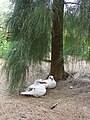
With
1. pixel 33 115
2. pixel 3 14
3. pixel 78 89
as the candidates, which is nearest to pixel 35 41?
pixel 3 14

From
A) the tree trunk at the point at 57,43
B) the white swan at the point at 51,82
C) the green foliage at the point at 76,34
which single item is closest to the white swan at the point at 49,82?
the white swan at the point at 51,82

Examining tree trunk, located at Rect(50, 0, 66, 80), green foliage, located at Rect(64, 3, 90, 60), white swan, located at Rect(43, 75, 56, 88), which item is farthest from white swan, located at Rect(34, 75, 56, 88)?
green foliage, located at Rect(64, 3, 90, 60)

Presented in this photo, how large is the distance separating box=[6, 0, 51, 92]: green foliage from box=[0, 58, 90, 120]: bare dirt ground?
199 millimetres

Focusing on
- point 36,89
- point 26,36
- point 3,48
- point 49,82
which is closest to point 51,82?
point 49,82

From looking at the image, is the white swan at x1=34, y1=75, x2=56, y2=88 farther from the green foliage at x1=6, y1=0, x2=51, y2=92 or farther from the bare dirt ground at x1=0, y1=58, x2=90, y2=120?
the green foliage at x1=6, y1=0, x2=51, y2=92

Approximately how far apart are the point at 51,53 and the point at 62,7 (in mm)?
420

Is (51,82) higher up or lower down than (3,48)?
lower down

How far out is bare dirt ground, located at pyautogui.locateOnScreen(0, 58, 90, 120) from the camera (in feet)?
4.70

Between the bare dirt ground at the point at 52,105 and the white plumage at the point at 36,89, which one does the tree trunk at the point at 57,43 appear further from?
the white plumage at the point at 36,89

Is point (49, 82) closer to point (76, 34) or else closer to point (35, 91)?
point (35, 91)

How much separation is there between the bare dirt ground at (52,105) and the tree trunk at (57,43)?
0.13m

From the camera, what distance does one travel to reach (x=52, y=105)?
1.61 metres

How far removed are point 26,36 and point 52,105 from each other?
1.95ft

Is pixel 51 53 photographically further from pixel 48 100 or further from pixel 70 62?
pixel 48 100
